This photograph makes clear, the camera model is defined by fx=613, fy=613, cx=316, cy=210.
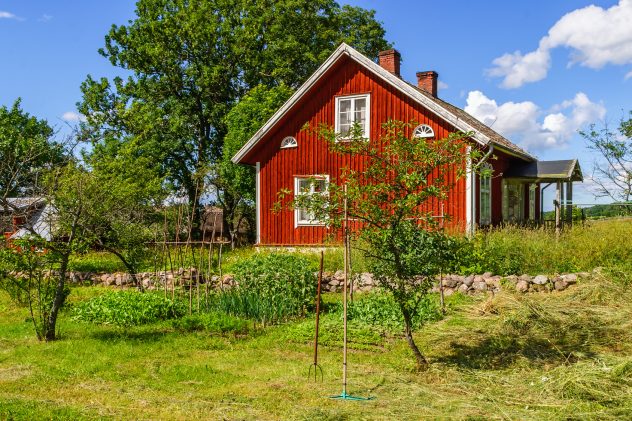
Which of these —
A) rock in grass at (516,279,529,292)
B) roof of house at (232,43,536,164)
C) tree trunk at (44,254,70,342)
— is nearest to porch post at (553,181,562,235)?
roof of house at (232,43,536,164)

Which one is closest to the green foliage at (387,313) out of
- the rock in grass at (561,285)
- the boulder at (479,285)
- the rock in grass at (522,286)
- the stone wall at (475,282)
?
the stone wall at (475,282)

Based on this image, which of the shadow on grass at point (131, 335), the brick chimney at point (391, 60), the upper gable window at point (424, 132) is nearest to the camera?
the shadow on grass at point (131, 335)

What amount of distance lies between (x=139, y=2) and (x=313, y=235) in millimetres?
17455

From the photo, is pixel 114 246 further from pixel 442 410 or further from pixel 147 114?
pixel 147 114

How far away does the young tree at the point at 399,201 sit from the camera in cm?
693

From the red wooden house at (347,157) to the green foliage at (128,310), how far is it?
27.1 ft

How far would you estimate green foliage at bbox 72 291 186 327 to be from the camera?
10.4 m

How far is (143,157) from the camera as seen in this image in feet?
91.2

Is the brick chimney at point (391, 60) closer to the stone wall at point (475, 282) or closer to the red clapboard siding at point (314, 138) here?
the red clapboard siding at point (314, 138)

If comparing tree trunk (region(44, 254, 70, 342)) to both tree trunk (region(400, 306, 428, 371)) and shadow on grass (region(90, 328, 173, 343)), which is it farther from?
tree trunk (region(400, 306, 428, 371))

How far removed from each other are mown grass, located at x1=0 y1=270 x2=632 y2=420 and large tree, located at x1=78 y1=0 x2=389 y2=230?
65.0 ft

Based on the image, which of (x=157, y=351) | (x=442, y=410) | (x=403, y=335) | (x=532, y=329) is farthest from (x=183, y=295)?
(x=442, y=410)

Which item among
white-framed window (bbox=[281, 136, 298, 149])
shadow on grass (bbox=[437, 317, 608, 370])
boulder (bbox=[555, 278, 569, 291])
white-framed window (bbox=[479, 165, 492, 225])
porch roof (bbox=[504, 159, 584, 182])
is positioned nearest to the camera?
shadow on grass (bbox=[437, 317, 608, 370])

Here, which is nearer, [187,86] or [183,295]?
[183,295]
